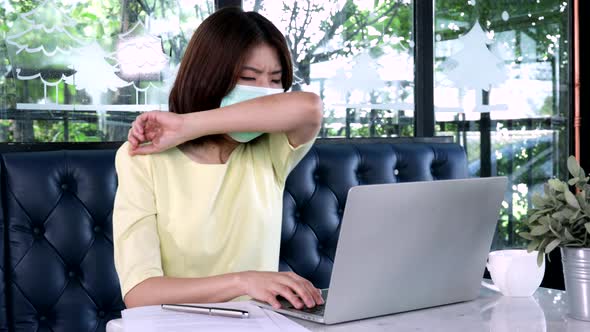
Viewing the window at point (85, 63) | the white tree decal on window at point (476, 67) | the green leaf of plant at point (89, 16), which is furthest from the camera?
the white tree decal on window at point (476, 67)

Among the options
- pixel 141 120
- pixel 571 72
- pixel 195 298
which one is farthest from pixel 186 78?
pixel 571 72

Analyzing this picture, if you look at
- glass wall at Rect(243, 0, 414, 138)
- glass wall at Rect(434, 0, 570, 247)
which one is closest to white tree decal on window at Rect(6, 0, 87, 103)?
glass wall at Rect(243, 0, 414, 138)

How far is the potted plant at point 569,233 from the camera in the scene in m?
1.06

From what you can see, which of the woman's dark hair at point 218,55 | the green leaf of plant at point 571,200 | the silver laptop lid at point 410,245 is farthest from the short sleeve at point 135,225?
the green leaf of plant at point 571,200

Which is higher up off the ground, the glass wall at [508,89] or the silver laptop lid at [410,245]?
the glass wall at [508,89]

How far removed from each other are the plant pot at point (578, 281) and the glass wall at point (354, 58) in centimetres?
162

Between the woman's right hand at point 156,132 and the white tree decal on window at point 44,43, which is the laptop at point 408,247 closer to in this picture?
the woman's right hand at point 156,132

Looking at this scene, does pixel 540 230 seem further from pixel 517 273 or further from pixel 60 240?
pixel 60 240

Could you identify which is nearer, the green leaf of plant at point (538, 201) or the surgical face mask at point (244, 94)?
the green leaf of plant at point (538, 201)

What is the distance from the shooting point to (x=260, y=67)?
1.52 metres

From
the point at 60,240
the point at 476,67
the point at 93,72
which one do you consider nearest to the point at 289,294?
the point at 60,240

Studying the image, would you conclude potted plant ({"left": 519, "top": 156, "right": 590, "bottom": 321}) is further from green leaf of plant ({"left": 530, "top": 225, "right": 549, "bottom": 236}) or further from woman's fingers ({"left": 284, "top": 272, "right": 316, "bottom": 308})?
woman's fingers ({"left": 284, "top": 272, "right": 316, "bottom": 308})

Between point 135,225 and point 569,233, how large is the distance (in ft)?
2.46

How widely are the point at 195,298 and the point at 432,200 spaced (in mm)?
447
